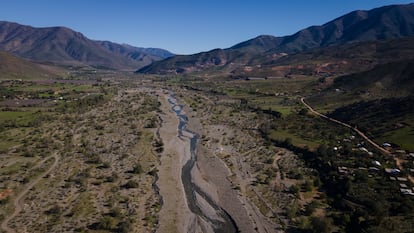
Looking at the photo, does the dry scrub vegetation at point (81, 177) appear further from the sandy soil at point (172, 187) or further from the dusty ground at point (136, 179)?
the sandy soil at point (172, 187)

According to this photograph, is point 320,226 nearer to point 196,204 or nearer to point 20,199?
point 196,204

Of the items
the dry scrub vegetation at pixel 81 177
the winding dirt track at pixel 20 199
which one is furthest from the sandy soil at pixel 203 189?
the winding dirt track at pixel 20 199

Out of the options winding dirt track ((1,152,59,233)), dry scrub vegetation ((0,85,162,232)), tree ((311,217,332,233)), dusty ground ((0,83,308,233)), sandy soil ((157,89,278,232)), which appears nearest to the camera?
tree ((311,217,332,233))

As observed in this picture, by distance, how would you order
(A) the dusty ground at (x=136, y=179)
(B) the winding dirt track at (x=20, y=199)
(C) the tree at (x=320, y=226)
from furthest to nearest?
(A) the dusty ground at (x=136, y=179)
(B) the winding dirt track at (x=20, y=199)
(C) the tree at (x=320, y=226)

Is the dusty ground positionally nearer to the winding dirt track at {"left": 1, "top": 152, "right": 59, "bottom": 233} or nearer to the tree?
the winding dirt track at {"left": 1, "top": 152, "right": 59, "bottom": 233}

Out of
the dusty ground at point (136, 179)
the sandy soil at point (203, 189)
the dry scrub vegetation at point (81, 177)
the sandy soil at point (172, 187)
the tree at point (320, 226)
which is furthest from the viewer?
the sandy soil at point (172, 187)

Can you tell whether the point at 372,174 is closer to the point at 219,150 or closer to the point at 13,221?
the point at 219,150

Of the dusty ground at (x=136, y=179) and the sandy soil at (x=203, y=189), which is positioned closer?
the dusty ground at (x=136, y=179)

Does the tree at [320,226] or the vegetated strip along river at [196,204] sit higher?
the tree at [320,226]

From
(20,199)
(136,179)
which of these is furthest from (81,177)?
(20,199)

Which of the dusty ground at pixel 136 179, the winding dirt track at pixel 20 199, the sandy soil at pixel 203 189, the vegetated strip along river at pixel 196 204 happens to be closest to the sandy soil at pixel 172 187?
the sandy soil at pixel 203 189

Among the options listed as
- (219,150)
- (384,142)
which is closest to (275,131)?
(219,150)

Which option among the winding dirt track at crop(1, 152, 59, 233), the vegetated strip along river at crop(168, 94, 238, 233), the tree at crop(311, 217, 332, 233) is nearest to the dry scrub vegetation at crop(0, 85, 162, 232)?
the winding dirt track at crop(1, 152, 59, 233)
